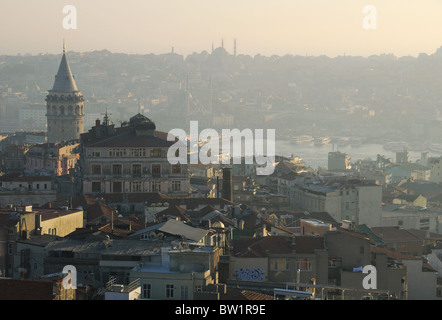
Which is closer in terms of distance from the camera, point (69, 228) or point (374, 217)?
point (69, 228)

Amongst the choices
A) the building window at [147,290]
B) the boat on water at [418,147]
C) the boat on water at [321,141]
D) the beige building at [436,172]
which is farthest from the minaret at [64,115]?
the boat on water at [321,141]

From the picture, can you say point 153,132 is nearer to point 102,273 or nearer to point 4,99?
point 102,273

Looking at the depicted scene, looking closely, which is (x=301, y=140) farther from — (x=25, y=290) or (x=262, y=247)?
(x=25, y=290)

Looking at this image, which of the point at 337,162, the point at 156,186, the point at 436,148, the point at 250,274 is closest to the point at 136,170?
the point at 156,186

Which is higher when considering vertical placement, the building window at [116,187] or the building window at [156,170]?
the building window at [156,170]

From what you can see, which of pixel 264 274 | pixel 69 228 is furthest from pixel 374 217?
pixel 264 274

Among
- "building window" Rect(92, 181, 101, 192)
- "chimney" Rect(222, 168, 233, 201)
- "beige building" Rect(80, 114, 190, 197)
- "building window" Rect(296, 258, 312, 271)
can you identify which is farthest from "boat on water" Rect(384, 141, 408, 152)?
"building window" Rect(296, 258, 312, 271)

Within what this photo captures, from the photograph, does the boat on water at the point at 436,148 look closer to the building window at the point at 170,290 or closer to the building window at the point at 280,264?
the building window at the point at 280,264

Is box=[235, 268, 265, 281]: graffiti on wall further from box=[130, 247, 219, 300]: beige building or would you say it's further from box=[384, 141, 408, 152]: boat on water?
box=[384, 141, 408, 152]: boat on water
